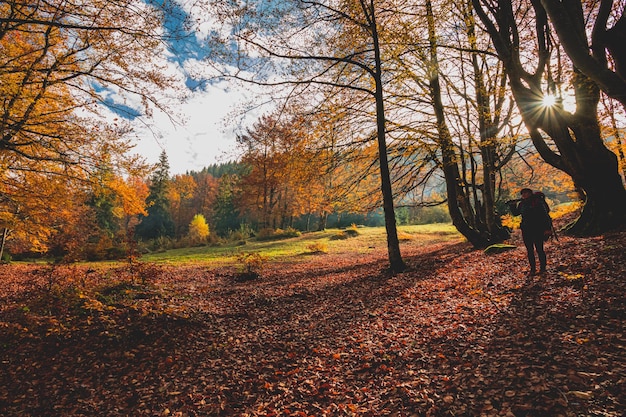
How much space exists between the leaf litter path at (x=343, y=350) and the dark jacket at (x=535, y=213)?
931 millimetres

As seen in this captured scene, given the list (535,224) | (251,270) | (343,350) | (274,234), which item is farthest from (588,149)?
(274,234)

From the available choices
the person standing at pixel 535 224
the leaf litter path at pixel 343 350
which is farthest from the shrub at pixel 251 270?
the person standing at pixel 535 224

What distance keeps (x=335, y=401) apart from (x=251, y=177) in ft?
96.1

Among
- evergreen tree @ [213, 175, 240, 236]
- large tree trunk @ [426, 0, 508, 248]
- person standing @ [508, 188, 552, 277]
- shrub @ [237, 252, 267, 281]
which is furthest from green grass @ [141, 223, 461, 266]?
evergreen tree @ [213, 175, 240, 236]

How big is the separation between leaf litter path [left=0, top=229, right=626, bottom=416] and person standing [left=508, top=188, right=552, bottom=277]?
1.20ft

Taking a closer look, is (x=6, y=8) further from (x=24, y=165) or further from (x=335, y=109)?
(x=335, y=109)

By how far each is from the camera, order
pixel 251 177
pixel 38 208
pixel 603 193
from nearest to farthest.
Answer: pixel 603 193, pixel 38 208, pixel 251 177

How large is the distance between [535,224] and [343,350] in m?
4.96

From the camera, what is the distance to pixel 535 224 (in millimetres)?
6363

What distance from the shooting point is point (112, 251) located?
18.8 meters

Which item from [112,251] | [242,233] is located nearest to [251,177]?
[242,233]

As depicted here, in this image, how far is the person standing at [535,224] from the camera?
247 inches

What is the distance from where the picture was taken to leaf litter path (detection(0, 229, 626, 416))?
10.5 ft

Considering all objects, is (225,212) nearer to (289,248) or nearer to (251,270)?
(289,248)
